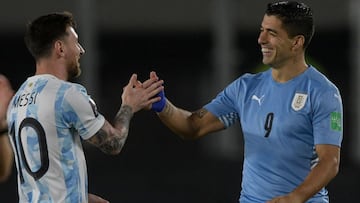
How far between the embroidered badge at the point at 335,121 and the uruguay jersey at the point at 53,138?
98 cm

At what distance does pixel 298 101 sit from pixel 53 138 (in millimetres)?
1091

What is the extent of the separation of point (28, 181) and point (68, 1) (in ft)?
23.1

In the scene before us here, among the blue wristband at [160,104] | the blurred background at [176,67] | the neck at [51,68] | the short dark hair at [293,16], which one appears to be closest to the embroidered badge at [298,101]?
the short dark hair at [293,16]

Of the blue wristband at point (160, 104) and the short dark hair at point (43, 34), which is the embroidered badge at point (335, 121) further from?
the short dark hair at point (43, 34)

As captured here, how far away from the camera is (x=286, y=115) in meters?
4.69

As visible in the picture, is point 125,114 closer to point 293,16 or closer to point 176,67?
point 293,16

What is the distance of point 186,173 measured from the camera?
322 inches

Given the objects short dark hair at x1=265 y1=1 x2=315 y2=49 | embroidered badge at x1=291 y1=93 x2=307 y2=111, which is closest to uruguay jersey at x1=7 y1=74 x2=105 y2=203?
embroidered badge at x1=291 y1=93 x2=307 y2=111

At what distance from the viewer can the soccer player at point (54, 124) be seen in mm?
4328

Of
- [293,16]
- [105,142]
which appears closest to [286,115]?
[293,16]

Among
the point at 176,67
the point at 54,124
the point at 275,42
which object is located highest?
the point at 275,42

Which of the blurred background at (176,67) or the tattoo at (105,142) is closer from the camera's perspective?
the tattoo at (105,142)

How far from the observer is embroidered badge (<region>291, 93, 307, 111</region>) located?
466cm

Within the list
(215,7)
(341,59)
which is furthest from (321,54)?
(215,7)
